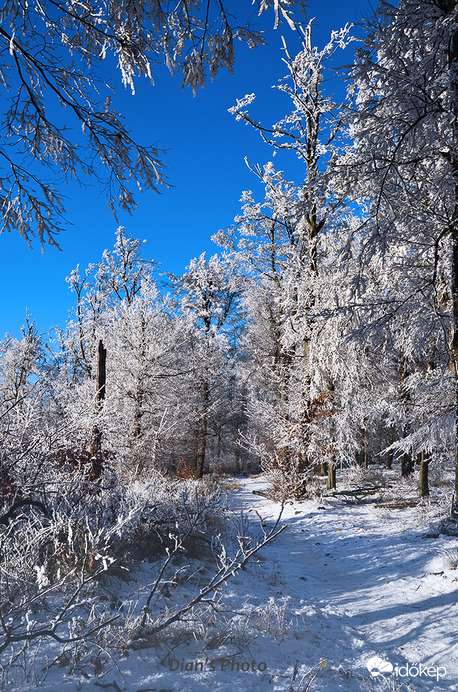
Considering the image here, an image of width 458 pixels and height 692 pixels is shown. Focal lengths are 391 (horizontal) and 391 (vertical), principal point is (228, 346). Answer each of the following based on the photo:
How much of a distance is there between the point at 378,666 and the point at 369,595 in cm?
182

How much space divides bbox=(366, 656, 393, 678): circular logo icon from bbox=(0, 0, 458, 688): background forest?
1.27 meters

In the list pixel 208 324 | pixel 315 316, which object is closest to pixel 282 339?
pixel 315 316

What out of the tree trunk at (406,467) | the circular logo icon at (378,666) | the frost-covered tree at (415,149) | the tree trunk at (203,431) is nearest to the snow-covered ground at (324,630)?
the circular logo icon at (378,666)

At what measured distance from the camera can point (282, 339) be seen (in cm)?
1229

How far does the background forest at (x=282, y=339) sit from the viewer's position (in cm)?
450

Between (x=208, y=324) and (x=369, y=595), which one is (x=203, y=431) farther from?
(x=369, y=595)

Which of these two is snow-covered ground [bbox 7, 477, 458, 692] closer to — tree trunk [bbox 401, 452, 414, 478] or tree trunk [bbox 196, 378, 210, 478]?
tree trunk [bbox 401, 452, 414, 478]

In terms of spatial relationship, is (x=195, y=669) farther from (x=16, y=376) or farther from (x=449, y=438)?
(x=16, y=376)

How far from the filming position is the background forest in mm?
4500

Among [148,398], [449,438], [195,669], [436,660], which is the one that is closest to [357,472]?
[148,398]

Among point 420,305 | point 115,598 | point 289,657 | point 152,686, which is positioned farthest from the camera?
point 420,305

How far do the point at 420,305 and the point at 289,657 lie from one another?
5047 millimetres

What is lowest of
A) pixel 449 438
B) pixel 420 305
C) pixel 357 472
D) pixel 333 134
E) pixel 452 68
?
pixel 357 472

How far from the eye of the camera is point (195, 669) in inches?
106
